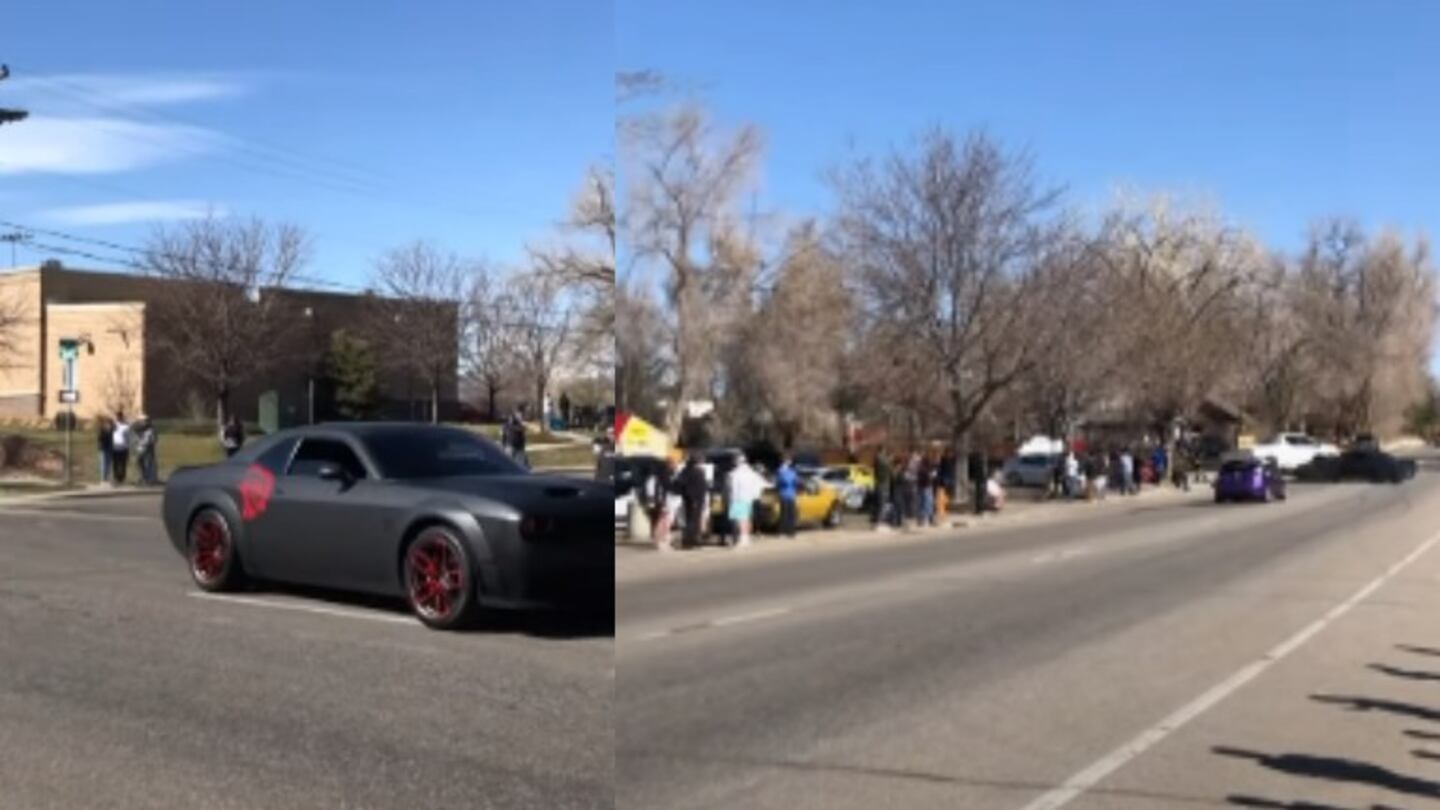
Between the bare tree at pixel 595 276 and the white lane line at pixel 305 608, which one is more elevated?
the bare tree at pixel 595 276

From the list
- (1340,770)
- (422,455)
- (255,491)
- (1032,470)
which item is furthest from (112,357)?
(1340,770)

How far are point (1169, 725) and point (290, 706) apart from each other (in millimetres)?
4477

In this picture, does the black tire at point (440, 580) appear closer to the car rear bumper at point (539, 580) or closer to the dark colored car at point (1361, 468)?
the car rear bumper at point (539, 580)

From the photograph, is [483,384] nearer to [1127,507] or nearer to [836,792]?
[836,792]

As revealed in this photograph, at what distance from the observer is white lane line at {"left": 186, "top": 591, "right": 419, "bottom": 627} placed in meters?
10.9

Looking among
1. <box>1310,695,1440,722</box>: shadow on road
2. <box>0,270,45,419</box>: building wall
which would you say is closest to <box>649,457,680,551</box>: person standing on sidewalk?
<box>1310,695,1440,722</box>: shadow on road

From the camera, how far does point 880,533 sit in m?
29.3

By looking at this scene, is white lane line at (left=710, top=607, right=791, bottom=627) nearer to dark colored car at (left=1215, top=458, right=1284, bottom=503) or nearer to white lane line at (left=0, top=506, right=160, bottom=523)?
white lane line at (left=0, top=506, right=160, bottom=523)

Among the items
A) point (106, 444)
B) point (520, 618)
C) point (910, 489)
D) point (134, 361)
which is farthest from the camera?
point (106, 444)

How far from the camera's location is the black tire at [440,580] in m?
9.80

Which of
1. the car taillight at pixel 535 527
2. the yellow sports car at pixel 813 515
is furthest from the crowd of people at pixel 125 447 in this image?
the car taillight at pixel 535 527

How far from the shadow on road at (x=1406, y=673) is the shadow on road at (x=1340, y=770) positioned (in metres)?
3.18

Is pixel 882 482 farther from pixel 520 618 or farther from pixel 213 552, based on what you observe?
pixel 213 552

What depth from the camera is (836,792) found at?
22.0 feet
